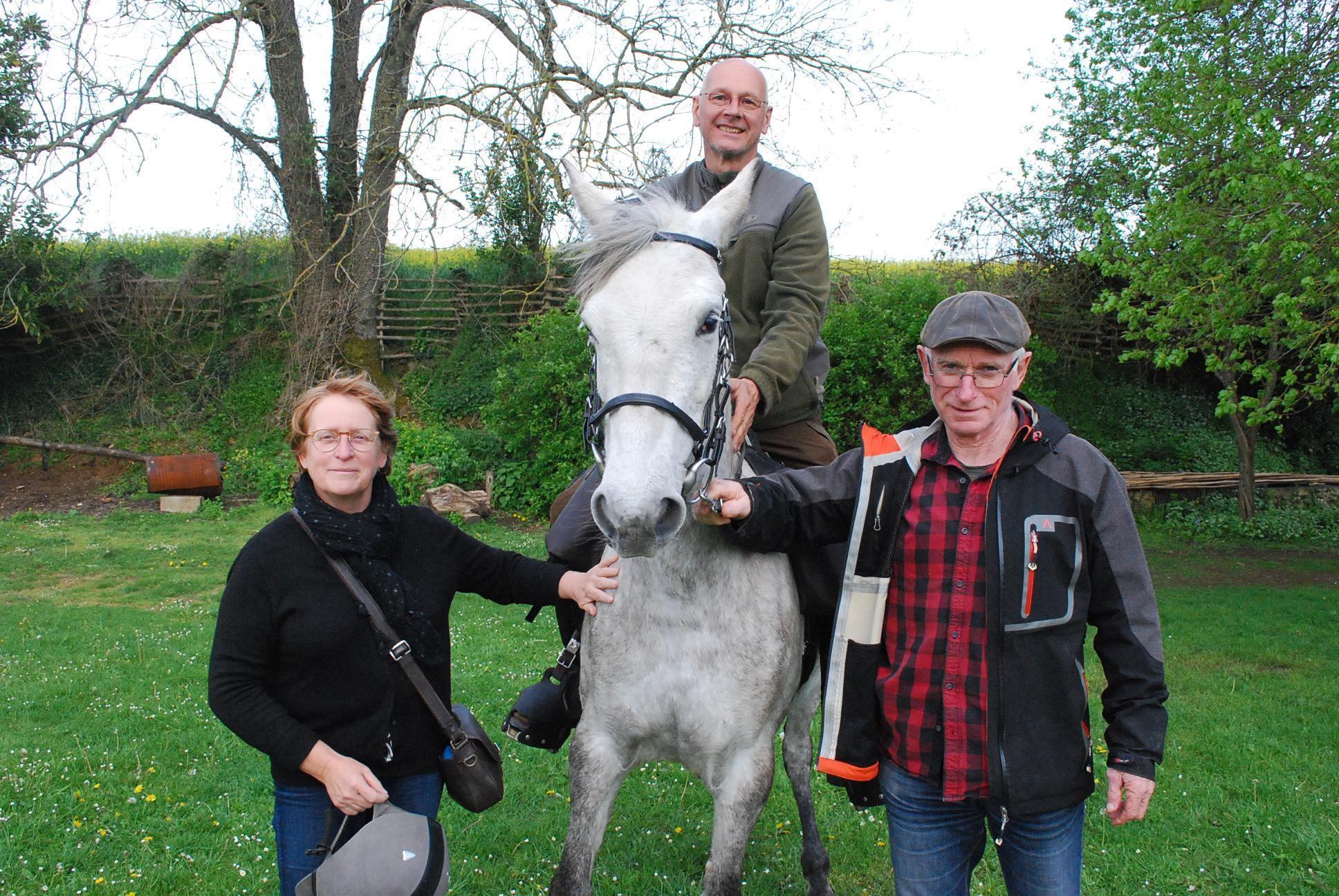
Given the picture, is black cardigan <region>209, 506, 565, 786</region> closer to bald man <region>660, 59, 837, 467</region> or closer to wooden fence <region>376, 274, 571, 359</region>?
bald man <region>660, 59, 837, 467</region>

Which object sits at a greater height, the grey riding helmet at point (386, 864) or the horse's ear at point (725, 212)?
the horse's ear at point (725, 212)

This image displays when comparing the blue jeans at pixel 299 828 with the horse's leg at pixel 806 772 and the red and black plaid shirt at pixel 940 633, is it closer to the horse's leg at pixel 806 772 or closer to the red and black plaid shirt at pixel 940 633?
the red and black plaid shirt at pixel 940 633

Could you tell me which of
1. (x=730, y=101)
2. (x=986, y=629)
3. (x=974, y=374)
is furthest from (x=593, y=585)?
(x=730, y=101)

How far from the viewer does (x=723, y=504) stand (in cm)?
251

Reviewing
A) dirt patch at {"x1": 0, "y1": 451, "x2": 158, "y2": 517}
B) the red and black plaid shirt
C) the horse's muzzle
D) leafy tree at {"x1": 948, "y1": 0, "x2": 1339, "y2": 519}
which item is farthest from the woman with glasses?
dirt patch at {"x1": 0, "y1": 451, "x2": 158, "y2": 517}

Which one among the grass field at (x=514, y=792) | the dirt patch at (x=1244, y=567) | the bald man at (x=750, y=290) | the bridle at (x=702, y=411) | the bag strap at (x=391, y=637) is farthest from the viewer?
the dirt patch at (x=1244, y=567)

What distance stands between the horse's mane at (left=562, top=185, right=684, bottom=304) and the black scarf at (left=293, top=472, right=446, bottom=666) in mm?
919

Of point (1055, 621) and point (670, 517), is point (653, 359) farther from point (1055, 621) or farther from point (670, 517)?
point (1055, 621)

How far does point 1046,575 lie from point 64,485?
747 inches

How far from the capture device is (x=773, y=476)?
2781mm

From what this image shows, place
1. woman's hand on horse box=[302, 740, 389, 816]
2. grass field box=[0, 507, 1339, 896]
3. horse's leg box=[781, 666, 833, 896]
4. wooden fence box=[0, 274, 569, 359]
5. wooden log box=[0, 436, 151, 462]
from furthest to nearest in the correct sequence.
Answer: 1. wooden fence box=[0, 274, 569, 359]
2. wooden log box=[0, 436, 151, 462]
3. grass field box=[0, 507, 1339, 896]
4. horse's leg box=[781, 666, 833, 896]
5. woman's hand on horse box=[302, 740, 389, 816]

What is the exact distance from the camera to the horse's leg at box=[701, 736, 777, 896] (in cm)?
280

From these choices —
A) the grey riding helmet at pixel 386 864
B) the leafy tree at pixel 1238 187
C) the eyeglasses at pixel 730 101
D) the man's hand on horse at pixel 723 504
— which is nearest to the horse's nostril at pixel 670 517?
the man's hand on horse at pixel 723 504

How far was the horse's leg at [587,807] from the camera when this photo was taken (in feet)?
9.27
